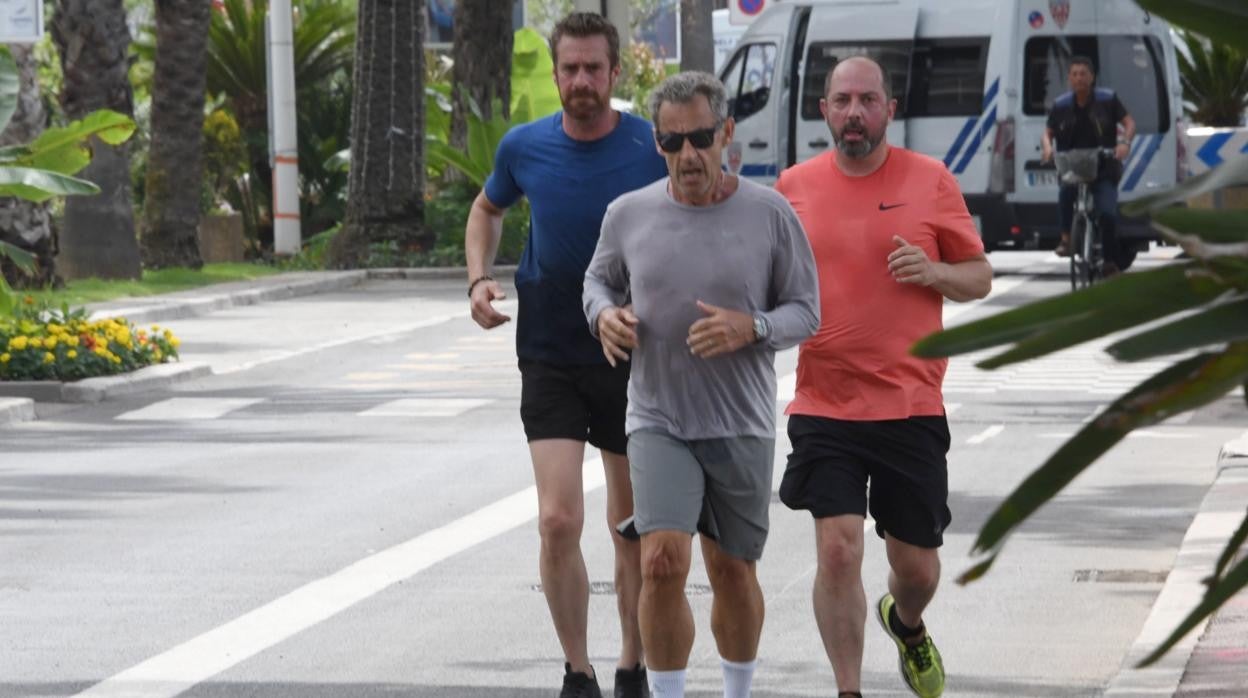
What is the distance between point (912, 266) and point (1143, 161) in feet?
65.8

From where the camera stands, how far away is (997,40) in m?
26.5

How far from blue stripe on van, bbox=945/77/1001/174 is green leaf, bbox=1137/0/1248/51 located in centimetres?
2489

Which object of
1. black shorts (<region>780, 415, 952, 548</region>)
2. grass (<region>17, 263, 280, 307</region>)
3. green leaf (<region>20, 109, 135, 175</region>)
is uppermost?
green leaf (<region>20, 109, 135, 175</region>)

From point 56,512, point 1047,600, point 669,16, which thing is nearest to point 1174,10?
point 1047,600

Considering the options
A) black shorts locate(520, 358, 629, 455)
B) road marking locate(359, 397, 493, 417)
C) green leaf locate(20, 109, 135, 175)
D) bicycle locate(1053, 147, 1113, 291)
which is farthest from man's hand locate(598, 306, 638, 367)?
bicycle locate(1053, 147, 1113, 291)

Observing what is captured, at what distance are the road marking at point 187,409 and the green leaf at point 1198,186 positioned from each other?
13972 millimetres

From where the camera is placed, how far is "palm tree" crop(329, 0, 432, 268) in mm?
30125

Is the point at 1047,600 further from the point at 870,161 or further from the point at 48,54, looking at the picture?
the point at 48,54

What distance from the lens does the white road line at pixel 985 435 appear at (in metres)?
13.5

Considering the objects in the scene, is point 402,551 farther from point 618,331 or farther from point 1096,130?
point 1096,130

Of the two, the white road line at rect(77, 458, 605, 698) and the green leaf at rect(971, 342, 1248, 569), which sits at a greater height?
the green leaf at rect(971, 342, 1248, 569)

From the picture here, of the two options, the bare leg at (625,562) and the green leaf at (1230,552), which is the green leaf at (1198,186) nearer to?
the green leaf at (1230,552)

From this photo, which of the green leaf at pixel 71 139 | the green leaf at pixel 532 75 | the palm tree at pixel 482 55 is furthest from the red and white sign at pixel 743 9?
the green leaf at pixel 71 139

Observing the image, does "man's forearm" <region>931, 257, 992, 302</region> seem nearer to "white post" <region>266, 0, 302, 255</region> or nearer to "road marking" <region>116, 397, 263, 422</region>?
"road marking" <region>116, 397, 263, 422</region>
